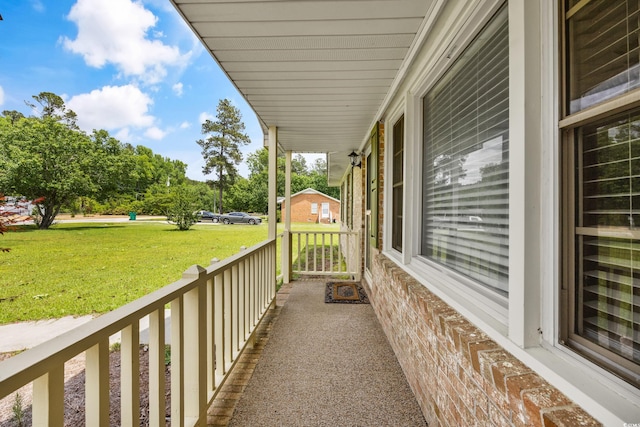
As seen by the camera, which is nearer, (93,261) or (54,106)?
(93,261)

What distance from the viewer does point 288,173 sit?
17.4 feet

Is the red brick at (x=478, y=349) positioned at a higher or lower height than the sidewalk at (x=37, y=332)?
higher

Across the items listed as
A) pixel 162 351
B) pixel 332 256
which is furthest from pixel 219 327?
pixel 332 256

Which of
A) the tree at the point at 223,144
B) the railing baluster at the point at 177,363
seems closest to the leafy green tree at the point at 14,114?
the railing baluster at the point at 177,363

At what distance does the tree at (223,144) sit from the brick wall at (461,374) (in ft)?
101

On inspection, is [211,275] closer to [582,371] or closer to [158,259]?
[582,371]

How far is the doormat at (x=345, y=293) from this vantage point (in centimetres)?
388

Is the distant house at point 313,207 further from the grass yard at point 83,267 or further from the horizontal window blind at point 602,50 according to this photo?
the horizontal window blind at point 602,50

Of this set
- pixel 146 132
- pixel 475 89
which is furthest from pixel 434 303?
pixel 146 132

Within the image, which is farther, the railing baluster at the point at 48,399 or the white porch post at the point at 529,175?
the white porch post at the point at 529,175

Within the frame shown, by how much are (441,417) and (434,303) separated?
1.83ft

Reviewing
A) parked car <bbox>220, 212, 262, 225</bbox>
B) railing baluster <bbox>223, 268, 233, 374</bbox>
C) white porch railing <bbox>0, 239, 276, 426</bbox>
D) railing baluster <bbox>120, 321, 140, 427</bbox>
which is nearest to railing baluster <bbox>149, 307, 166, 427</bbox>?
white porch railing <bbox>0, 239, 276, 426</bbox>

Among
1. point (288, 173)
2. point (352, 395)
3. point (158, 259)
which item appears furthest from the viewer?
point (158, 259)

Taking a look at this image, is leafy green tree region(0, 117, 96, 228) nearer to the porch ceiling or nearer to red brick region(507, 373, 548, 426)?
the porch ceiling
